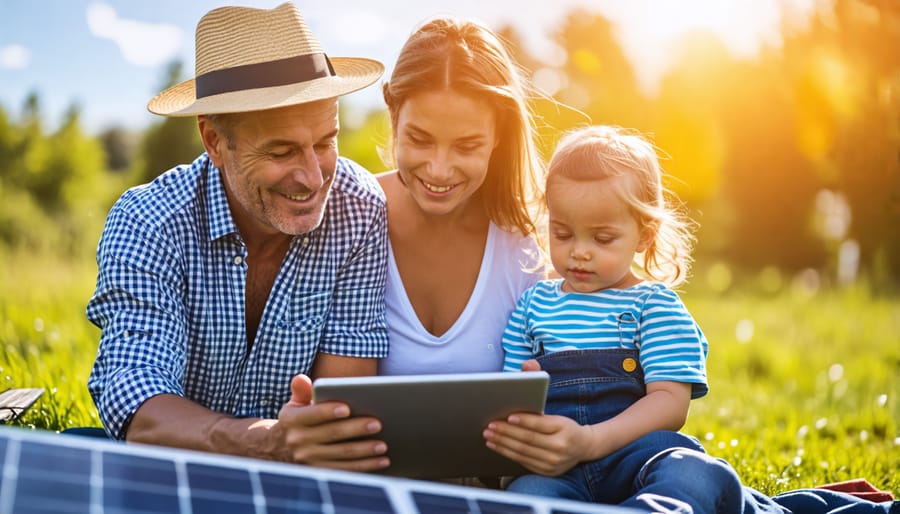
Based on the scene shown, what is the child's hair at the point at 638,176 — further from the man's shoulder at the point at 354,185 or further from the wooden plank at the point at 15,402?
the wooden plank at the point at 15,402

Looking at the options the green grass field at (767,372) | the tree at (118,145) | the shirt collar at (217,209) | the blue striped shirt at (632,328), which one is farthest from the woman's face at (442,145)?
the tree at (118,145)

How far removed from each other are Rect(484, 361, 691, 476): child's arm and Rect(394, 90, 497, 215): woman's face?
40.1 inches

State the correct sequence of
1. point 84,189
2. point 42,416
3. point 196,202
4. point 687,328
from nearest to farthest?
1. point 687,328
2. point 196,202
3. point 42,416
4. point 84,189

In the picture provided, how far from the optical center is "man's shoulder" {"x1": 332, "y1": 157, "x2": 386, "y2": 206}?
393 cm

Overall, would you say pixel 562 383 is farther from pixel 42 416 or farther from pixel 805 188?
pixel 805 188

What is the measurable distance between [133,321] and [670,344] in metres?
1.99

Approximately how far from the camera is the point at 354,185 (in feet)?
13.0

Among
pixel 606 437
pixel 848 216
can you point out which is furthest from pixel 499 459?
pixel 848 216

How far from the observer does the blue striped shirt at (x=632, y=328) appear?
133 inches

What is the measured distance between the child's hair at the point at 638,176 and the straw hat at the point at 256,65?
892 mm

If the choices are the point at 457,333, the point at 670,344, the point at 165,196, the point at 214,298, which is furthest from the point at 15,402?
the point at 670,344

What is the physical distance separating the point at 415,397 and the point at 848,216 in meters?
15.6

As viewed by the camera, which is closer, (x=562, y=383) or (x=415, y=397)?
(x=415, y=397)

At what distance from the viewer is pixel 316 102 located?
139 inches
